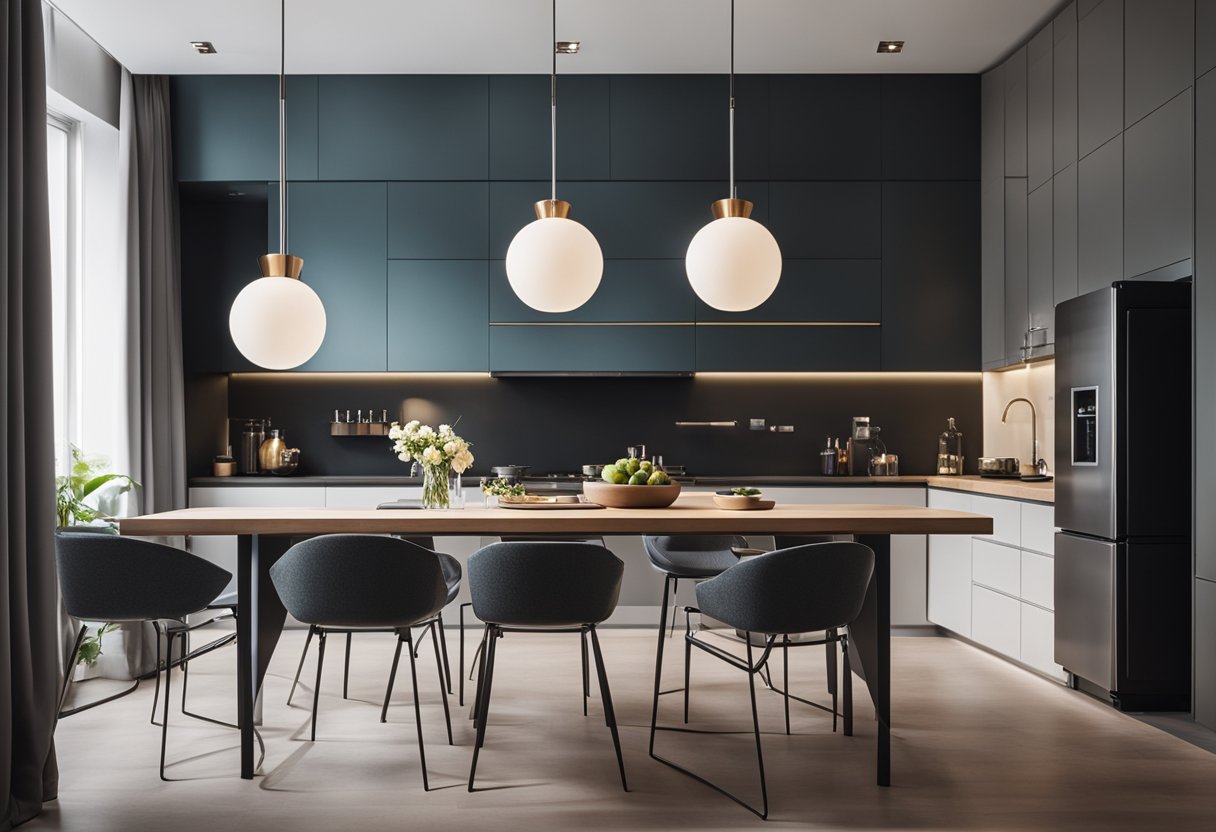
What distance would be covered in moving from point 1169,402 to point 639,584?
2.61 meters

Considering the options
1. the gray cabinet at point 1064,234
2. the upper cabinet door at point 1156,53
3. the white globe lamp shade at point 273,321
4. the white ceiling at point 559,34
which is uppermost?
the white ceiling at point 559,34

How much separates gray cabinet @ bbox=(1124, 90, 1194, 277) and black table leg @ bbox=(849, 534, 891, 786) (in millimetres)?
1649

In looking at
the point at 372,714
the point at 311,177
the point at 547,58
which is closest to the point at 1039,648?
the point at 372,714

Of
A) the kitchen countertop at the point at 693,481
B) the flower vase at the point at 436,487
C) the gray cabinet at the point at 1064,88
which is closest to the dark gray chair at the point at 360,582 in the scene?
the flower vase at the point at 436,487

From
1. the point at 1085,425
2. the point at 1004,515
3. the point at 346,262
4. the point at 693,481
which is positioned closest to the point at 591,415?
the point at 693,481

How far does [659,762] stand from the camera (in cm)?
288

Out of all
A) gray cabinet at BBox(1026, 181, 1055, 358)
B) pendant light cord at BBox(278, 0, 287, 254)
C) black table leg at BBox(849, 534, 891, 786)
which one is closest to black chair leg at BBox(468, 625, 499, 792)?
black table leg at BBox(849, 534, 891, 786)

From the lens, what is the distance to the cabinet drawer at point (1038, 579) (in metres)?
3.81

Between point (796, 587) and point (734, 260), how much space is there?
98 centimetres

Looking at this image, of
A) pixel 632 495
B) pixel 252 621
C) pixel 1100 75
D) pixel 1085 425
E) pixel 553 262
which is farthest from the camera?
pixel 1100 75

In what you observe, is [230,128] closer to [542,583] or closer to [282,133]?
[282,133]

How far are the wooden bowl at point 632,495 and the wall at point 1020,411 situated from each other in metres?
2.50

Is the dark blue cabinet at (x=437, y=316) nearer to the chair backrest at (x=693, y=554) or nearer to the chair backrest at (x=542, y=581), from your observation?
the chair backrest at (x=693, y=554)

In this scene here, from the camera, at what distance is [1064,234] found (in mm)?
4137
